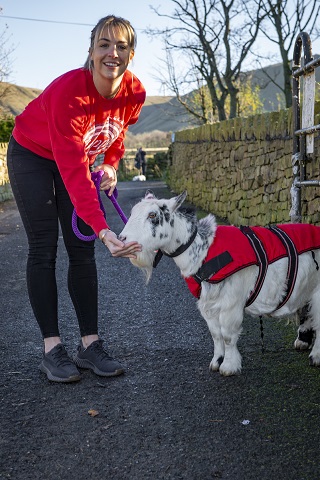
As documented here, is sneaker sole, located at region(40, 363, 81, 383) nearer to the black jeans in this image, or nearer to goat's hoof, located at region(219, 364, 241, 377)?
the black jeans

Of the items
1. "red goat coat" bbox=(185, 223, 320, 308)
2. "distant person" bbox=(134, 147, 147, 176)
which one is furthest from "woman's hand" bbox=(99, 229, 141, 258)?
"distant person" bbox=(134, 147, 147, 176)

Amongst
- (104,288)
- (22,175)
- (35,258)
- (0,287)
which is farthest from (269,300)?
(0,287)

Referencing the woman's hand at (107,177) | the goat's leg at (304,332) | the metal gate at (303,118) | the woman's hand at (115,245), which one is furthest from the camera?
the metal gate at (303,118)

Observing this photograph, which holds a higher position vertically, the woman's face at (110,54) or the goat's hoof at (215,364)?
the woman's face at (110,54)

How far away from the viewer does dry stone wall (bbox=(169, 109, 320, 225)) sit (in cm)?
741

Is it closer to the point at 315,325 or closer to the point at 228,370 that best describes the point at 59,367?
the point at 228,370

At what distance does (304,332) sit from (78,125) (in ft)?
6.84

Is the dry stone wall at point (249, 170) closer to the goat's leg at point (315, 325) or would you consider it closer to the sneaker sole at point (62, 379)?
the goat's leg at point (315, 325)

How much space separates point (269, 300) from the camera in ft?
12.0

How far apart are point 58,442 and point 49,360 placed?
2.97 feet

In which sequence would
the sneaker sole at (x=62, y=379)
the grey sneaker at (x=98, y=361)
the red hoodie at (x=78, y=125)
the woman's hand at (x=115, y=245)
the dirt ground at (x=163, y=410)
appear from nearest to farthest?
the dirt ground at (x=163, y=410), the woman's hand at (x=115, y=245), the red hoodie at (x=78, y=125), the sneaker sole at (x=62, y=379), the grey sneaker at (x=98, y=361)

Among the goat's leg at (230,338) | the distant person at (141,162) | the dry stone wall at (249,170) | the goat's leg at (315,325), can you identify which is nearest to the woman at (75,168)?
the goat's leg at (230,338)

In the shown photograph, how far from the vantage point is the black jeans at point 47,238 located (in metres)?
3.59

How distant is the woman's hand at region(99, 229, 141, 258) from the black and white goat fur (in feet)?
0.37
